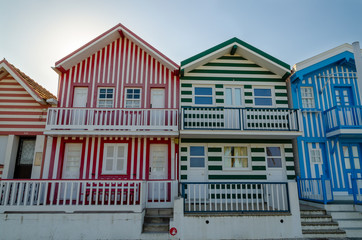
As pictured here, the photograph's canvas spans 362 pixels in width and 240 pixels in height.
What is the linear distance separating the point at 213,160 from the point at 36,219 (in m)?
7.77

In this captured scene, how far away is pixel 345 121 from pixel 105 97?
1232cm

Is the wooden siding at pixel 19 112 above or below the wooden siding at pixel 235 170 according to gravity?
above

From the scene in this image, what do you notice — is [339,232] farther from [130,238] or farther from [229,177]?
[130,238]

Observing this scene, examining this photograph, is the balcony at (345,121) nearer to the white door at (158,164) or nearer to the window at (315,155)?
the window at (315,155)

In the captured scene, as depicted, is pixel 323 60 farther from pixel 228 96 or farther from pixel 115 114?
pixel 115 114

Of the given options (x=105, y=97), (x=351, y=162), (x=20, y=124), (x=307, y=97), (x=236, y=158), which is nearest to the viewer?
(x=20, y=124)

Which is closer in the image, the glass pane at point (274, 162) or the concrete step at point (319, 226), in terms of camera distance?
the concrete step at point (319, 226)

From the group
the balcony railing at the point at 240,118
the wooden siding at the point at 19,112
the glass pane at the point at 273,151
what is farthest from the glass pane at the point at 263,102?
the wooden siding at the point at 19,112

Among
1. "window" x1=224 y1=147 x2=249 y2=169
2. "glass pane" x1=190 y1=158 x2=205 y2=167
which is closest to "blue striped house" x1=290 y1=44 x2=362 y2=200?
"window" x1=224 y1=147 x2=249 y2=169

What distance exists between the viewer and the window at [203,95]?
12.1m

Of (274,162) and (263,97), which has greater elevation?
(263,97)

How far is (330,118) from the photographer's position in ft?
38.5

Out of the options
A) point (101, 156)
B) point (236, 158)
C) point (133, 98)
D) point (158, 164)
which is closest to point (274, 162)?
point (236, 158)

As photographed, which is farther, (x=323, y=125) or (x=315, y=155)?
(x=323, y=125)
